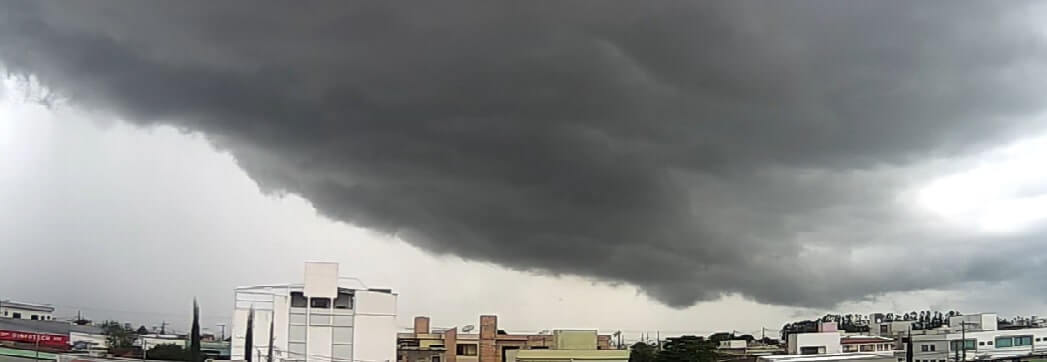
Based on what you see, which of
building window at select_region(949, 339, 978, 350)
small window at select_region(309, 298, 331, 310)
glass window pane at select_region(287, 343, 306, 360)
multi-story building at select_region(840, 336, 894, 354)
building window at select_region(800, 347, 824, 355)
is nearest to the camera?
glass window pane at select_region(287, 343, 306, 360)

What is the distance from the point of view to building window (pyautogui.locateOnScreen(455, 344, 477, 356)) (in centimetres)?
4928

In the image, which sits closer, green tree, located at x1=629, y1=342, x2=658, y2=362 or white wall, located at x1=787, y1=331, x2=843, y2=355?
green tree, located at x1=629, y1=342, x2=658, y2=362

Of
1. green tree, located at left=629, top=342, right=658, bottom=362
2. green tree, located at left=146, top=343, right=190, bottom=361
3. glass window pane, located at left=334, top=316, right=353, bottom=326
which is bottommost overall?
green tree, located at left=146, top=343, right=190, bottom=361

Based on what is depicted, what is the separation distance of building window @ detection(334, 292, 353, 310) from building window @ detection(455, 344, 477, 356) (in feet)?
23.5

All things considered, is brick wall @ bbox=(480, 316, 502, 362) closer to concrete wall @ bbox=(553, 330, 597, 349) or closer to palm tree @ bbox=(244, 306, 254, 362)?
concrete wall @ bbox=(553, 330, 597, 349)

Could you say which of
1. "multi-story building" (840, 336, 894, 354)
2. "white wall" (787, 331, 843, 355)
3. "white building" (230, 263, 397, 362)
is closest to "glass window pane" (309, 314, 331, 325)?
"white building" (230, 263, 397, 362)

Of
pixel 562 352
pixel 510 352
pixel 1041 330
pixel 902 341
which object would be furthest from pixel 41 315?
pixel 1041 330

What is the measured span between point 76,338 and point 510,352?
79.2ft

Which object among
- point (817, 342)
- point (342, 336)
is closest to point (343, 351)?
point (342, 336)

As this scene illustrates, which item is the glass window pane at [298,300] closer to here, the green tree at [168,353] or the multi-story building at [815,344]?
the green tree at [168,353]

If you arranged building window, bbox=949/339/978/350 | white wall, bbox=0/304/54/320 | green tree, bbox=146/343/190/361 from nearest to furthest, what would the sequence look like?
green tree, bbox=146/343/190/361 < white wall, bbox=0/304/54/320 < building window, bbox=949/339/978/350

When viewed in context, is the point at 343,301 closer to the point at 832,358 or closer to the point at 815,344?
the point at 832,358

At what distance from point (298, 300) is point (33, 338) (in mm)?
15649

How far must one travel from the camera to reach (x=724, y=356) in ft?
191
